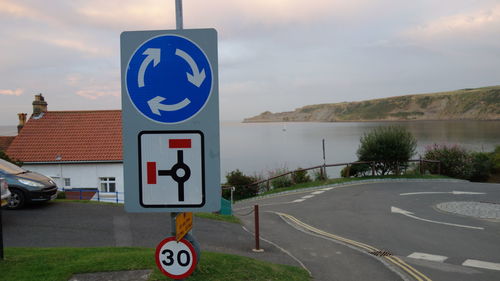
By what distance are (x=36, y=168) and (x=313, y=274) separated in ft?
75.4

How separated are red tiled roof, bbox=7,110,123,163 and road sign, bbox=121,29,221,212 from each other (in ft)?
74.8

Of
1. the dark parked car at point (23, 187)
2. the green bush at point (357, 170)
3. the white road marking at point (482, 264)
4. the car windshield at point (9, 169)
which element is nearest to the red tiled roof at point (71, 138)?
the car windshield at point (9, 169)

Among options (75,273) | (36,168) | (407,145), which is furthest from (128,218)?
(407,145)

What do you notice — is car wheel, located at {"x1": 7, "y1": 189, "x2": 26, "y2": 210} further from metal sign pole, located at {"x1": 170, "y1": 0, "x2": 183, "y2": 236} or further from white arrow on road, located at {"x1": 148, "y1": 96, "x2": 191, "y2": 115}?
white arrow on road, located at {"x1": 148, "y1": 96, "x2": 191, "y2": 115}

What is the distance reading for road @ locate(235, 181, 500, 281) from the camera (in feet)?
27.8

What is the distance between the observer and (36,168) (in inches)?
994

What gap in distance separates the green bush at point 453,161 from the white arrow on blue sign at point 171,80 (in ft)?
97.4

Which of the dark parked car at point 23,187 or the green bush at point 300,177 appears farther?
the green bush at point 300,177

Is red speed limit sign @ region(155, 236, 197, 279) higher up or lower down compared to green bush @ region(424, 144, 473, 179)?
higher up

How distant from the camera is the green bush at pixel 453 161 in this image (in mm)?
28625

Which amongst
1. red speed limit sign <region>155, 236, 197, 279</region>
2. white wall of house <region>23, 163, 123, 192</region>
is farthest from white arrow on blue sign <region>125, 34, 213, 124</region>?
white wall of house <region>23, 163, 123, 192</region>

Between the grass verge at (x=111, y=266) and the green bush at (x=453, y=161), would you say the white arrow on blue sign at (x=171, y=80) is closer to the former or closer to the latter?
the grass verge at (x=111, y=266)

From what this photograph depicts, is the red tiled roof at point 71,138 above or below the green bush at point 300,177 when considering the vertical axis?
above

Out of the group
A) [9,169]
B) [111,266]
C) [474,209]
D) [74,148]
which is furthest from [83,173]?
[474,209]
